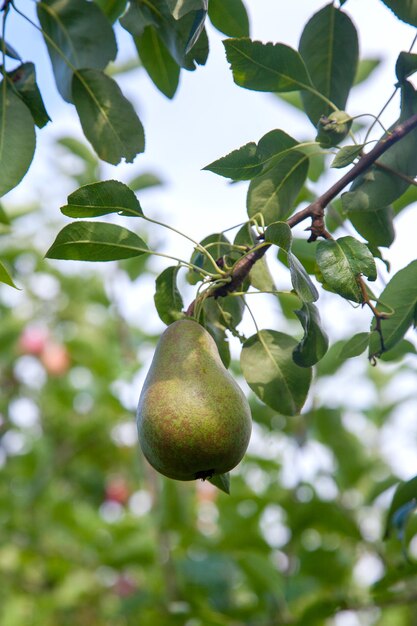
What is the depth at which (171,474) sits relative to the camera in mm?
831

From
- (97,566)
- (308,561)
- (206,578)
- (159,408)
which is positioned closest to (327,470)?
(308,561)

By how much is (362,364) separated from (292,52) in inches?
81.6

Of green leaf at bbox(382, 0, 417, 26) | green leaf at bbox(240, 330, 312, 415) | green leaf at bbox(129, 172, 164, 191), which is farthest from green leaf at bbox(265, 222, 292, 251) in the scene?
green leaf at bbox(129, 172, 164, 191)

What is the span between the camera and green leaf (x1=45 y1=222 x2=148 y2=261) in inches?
34.5

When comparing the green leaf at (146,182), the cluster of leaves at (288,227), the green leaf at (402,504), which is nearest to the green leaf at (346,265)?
the cluster of leaves at (288,227)

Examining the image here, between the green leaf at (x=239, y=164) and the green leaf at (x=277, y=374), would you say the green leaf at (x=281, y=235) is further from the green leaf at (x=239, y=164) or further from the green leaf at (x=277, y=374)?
the green leaf at (x=277, y=374)

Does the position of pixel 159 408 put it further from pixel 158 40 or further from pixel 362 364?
pixel 362 364

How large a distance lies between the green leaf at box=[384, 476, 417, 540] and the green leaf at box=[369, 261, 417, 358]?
29cm

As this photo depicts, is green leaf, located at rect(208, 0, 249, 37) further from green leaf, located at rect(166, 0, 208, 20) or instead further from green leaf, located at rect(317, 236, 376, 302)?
green leaf, located at rect(317, 236, 376, 302)

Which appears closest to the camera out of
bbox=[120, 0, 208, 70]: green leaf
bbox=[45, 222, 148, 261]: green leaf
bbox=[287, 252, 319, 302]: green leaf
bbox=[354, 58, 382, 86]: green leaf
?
bbox=[287, 252, 319, 302]: green leaf

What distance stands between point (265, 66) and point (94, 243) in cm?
32

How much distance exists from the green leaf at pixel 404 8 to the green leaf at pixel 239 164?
0.77 ft

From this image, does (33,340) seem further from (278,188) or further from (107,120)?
(278,188)

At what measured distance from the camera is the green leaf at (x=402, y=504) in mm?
1161
